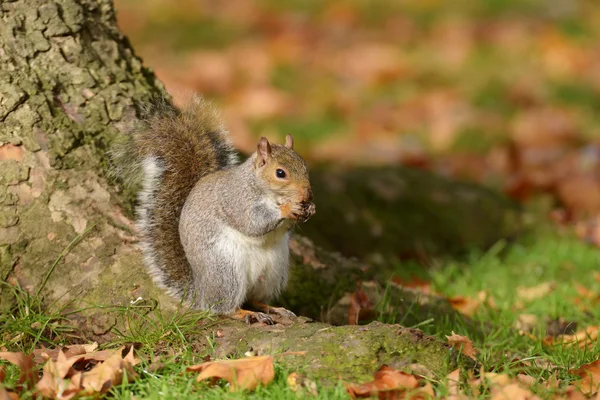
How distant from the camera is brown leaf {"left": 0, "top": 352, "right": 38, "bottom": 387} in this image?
2.03m

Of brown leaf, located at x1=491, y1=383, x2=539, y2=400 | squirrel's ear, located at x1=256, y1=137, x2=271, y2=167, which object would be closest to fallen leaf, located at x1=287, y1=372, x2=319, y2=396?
brown leaf, located at x1=491, y1=383, x2=539, y2=400

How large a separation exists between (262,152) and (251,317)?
47cm

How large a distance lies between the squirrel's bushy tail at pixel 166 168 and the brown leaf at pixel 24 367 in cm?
53

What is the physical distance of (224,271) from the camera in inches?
95.6

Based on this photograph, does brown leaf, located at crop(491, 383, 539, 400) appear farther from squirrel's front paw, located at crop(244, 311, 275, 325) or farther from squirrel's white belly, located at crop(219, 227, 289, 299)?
squirrel's white belly, located at crop(219, 227, 289, 299)

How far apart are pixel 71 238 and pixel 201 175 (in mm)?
432

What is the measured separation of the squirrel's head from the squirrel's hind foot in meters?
0.33

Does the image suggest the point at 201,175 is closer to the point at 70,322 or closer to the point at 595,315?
the point at 70,322

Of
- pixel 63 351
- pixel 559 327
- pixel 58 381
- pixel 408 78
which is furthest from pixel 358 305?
pixel 408 78

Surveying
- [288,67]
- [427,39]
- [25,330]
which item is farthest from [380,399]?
[427,39]

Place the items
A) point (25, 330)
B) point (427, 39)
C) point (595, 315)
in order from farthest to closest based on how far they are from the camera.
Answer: point (427, 39) < point (595, 315) < point (25, 330)

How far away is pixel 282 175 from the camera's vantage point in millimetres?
2453

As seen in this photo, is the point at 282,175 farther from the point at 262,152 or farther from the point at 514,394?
the point at 514,394

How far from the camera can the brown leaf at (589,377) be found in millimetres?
2131
